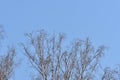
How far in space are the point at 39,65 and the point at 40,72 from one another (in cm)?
48

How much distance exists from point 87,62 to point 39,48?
340 centimetres

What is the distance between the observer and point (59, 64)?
59.9 metres

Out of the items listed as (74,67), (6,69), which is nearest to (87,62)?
(74,67)

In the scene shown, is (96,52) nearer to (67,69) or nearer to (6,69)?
(67,69)

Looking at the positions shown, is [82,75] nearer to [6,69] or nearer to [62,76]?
[62,76]

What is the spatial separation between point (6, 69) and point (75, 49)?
4.98 metres

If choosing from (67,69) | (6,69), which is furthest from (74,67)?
(6,69)

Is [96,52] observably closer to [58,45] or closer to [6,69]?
[58,45]

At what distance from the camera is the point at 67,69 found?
5978 centimetres

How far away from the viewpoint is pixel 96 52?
2377 inches

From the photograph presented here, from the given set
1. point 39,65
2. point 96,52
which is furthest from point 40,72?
point 96,52

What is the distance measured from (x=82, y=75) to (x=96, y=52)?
1.93 metres

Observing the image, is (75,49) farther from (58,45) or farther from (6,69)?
(6,69)

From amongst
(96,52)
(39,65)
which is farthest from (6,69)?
(96,52)
